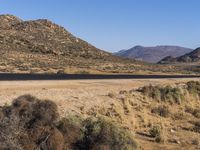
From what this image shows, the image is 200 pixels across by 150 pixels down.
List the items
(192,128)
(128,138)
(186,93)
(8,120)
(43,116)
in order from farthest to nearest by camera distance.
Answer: (186,93), (192,128), (128,138), (43,116), (8,120)

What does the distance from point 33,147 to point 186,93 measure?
2375 centimetres

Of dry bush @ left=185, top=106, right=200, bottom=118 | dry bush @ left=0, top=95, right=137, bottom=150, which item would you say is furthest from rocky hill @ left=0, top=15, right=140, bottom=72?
dry bush @ left=0, top=95, right=137, bottom=150

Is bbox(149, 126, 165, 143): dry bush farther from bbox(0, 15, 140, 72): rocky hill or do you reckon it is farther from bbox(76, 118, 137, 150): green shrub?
bbox(0, 15, 140, 72): rocky hill

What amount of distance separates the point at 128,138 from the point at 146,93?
15726mm

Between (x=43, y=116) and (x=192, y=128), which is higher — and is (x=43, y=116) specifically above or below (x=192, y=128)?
above

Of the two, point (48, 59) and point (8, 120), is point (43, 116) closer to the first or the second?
point (8, 120)

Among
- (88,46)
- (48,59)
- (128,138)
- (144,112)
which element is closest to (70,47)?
(88,46)

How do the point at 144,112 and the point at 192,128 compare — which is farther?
the point at 144,112

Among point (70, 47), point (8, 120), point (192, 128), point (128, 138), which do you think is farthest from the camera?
point (70, 47)

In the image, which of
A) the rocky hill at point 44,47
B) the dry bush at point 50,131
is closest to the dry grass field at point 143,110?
the dry bush at point 50,131

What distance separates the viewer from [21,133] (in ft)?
44.4

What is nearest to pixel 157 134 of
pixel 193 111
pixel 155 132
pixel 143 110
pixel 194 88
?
pixel 155 132

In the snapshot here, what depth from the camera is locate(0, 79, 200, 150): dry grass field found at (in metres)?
21.7

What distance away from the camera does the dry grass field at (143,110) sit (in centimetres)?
2167
